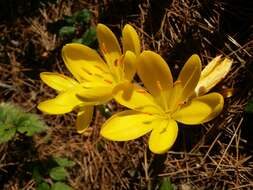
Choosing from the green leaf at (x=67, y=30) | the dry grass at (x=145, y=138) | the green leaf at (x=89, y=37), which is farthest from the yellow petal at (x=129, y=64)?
the green leaf at (x=67, y=30)

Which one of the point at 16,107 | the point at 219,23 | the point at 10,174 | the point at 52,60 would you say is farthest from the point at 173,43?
the point at 10,174

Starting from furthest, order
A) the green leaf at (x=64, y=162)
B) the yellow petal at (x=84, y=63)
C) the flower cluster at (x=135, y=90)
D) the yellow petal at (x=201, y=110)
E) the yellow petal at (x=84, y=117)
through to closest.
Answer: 1. the green leaf at (x=64, y=162)
2. the yellow petal at (x=84, y=63)
3. the yellow petal at (x=84, y=117)
4. the flower cluster at (x=135, y=90)
5. the yellow petal at (x=201, y=110)

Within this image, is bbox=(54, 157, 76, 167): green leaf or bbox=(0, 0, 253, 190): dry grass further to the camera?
bbox=(54, 157, 76, 167): green leaf

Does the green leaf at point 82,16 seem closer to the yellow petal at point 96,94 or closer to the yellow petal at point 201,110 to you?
the yellow petal at point 96,94

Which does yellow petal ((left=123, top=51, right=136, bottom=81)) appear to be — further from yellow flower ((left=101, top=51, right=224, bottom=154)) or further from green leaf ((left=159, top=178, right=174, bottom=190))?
green leaf ((left=159, top=178, right=174, bottom=190))

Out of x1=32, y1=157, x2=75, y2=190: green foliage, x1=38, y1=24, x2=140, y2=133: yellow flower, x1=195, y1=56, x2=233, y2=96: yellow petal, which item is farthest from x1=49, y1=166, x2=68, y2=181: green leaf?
x1=195, y1=56, x2=233, y2=96: yellow petal

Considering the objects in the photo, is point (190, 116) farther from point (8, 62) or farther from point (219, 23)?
point (8, 62)
